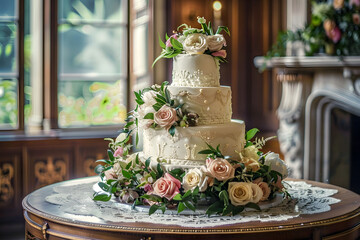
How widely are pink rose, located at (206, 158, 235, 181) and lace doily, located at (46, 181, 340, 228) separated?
0.58 ft

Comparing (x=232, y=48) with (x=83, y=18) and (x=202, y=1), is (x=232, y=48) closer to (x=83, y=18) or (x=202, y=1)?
(x=202, y=1)

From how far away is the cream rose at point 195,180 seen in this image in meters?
2.53

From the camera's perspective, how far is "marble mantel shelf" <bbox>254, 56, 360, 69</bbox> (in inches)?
198

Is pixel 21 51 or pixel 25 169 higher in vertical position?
pixel 21 51

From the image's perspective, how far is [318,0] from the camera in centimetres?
565

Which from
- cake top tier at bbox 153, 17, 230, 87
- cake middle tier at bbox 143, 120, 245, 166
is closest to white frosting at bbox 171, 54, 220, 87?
cake top tier at bbox 153, 17, 230, 87

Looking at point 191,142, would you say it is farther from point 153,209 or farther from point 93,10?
point 93,10

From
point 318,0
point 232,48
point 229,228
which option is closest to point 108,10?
point 232,48

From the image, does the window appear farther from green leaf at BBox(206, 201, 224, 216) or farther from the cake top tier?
green leaf at BBox(206, 201, 224, 216)

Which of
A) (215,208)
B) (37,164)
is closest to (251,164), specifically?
(215,208)

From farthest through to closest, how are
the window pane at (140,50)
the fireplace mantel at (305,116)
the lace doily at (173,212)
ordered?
the window pane at (140,50) → the fireplace mantel at (305,116) → the lace doily at (173,212)

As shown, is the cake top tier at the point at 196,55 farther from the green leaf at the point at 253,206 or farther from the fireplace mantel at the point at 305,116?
the fireplace mantel at the point at 305,116

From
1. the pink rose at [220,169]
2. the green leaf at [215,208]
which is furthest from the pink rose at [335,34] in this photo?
the green leaf at [215,208]

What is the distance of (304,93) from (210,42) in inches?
Result: 118
